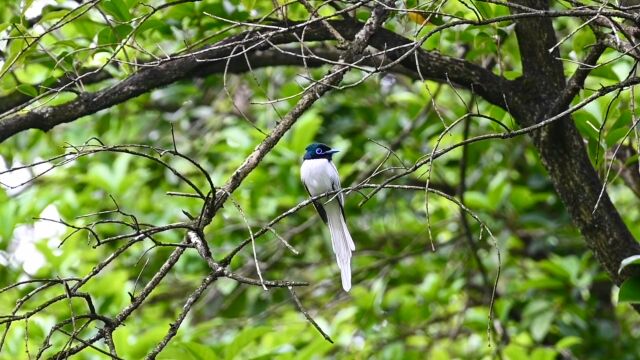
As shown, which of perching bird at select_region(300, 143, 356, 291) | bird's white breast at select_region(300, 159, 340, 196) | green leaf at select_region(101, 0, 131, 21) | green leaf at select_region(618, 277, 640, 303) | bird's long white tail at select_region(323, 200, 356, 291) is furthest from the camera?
bird's white breast at select_region(300, 159, 340, 196)

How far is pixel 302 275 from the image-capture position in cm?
670

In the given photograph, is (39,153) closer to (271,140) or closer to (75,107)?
(75,107)

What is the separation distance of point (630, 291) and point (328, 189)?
172 centimetres

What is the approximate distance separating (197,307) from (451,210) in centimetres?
181

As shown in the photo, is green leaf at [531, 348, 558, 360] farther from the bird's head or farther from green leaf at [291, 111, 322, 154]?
green leaf at [291, 111, 322, 154]

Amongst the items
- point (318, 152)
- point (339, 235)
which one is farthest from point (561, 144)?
point (318, 152)

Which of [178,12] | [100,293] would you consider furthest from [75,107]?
[100,293]

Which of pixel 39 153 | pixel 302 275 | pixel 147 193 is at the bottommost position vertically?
pixel 302 275

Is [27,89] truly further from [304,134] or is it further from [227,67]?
[304,134]

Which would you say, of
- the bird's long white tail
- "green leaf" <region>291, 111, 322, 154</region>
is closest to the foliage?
"green leaf" <region>291, 111, 322, 154</region>

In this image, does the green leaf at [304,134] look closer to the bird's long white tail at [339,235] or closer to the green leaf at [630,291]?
the bird's long white tail at [339,235]

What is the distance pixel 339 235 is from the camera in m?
4.05

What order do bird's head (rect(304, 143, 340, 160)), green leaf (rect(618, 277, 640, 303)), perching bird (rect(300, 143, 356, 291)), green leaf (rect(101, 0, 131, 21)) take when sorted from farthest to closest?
1. bird's head (rect(304, 143, 340, 160))
2. perching bird (rect(300, 143, 356, 291))
3. green leaf (rect(101, 0, 131, 21))
4. green leaf (rect(618, 277, 640, 303))

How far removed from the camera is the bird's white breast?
443 cm
